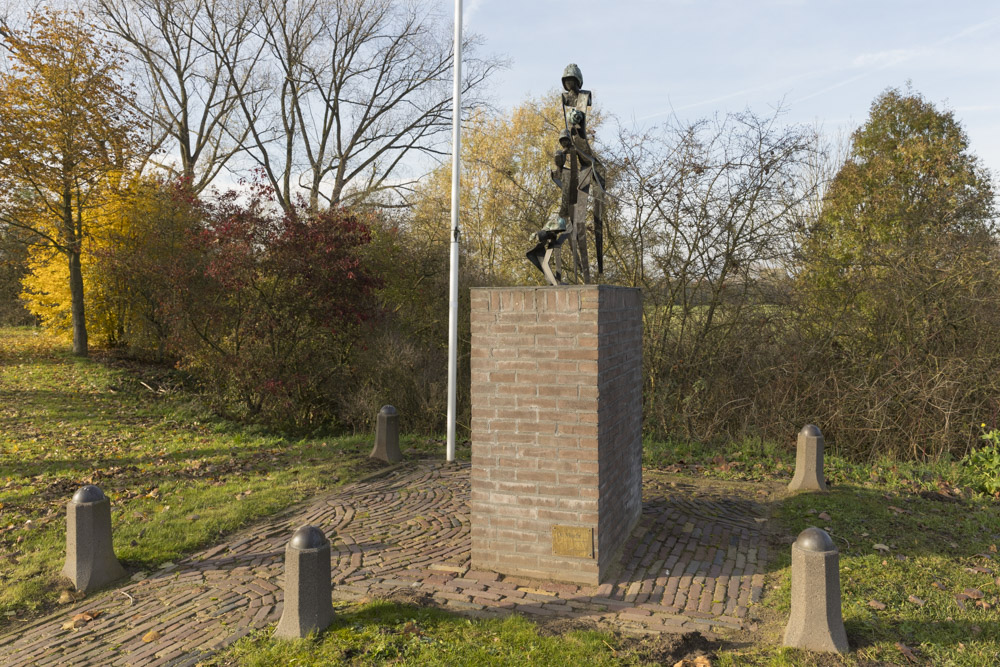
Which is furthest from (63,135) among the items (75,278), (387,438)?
(387,438)

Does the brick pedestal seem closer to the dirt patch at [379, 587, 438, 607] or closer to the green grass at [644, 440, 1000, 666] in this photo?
the dirt patch at [379, 587, 438, 607]

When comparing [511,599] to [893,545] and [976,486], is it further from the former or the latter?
[976,486]

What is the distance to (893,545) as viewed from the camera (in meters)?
5.45

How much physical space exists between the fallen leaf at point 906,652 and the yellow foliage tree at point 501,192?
29.7 feet

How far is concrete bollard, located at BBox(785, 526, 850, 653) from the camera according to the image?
3730mm

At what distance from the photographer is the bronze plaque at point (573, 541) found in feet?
14.9

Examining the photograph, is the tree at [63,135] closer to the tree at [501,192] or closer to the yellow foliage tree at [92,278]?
the yellow foliage tree at [92,278]

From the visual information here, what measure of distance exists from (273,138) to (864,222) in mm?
20347

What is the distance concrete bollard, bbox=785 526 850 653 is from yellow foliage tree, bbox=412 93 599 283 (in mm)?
8783

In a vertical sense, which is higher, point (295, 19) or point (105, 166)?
point (295, 19)

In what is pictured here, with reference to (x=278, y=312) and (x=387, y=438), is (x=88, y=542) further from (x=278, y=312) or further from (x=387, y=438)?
(x=278, y=312)

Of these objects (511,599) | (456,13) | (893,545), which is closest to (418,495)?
(511,599)

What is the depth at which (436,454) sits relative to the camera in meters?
9.27

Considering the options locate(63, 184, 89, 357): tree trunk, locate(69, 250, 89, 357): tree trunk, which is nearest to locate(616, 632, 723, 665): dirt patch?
locate(63, 184, 89, 357): tree trunk
